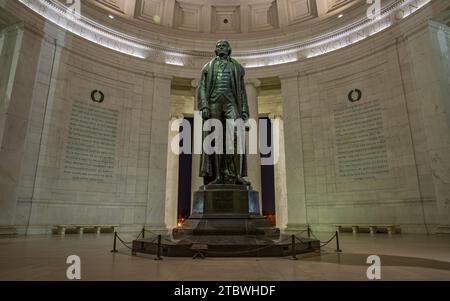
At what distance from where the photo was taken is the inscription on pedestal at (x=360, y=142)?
12.1m

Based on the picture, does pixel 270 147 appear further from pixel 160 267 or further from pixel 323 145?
pixel 160 267

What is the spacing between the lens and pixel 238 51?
15.7 m

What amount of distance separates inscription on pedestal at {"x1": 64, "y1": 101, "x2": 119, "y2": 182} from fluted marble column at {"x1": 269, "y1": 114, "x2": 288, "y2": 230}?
9.87m

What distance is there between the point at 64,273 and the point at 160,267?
3.81 ft

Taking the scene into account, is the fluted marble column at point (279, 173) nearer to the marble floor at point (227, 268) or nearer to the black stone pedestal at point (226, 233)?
the black stone pedestal at point (226, 233)

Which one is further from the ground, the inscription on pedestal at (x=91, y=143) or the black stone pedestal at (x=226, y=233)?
the inscription on pedestal at (x=91, y=143)

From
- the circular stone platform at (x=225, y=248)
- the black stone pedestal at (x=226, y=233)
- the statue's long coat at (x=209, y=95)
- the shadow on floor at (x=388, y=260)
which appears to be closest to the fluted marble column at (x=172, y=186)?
the statue's long coat at (x=209, y=95)

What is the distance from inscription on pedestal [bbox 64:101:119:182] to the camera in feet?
39.7

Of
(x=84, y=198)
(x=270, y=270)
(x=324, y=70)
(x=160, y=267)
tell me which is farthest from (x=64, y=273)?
(x=324, y=70)

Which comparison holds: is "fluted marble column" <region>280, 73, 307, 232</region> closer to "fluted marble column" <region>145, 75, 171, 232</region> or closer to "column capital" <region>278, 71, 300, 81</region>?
"column capital" <region>278, 71, 300, 81</region>

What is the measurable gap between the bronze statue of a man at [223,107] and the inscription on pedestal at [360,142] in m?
7.60


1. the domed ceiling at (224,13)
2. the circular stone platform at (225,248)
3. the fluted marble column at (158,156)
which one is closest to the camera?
the circular stone platform at (225,248)

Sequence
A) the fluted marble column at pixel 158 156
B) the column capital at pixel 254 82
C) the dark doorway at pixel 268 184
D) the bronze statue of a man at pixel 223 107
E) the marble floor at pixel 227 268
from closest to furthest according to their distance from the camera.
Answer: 1. the marble floor at pixel 227 268
2. the bronze statue of a man at pixel 223 107
3. the fluted marble column at pixel 158 156
4. the column capital at pixel 254 82
5. the dark doorway at pixel 268 184
